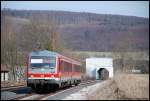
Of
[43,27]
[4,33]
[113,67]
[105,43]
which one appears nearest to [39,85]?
[4,33]

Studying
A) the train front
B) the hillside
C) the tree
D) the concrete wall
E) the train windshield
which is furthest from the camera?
the hillside

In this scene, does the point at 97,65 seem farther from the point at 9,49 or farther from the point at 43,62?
the point at 43,62

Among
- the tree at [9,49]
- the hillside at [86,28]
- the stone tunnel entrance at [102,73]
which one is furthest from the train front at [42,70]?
the hillside at [86,28]

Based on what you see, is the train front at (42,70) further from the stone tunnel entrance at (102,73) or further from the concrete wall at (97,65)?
the concrete wall at (97,65)

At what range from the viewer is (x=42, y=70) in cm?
3042

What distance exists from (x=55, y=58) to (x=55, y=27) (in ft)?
138

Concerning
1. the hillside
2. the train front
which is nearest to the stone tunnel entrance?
the hillside

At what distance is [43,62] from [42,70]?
2.35ft

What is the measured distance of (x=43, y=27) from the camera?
2736 inches

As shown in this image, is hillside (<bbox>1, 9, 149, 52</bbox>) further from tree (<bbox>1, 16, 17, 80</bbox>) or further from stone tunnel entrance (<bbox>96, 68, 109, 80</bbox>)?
tree (<bbox>1, 16, 17, 80</bbox>)

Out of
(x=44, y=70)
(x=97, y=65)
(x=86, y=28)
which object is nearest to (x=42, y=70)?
(x=44, y=70)

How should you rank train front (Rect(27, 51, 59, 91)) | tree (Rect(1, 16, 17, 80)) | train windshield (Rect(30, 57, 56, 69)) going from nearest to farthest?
train front (Rect(27, 51, 59, 91)) → train windshield (Rect(30, 57, 56, 69)) → tree (Rect(1, 16, 17, 80))

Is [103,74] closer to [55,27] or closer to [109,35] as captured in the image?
[109,35]

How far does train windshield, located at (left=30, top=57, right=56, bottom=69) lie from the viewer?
30641 millimetres
